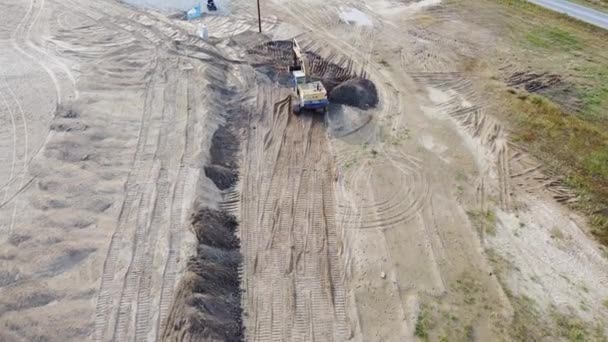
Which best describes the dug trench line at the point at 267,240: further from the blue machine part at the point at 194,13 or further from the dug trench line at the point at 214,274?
the blue machine part at the point at 194,13

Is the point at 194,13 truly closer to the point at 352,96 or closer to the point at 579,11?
the point at 352,96

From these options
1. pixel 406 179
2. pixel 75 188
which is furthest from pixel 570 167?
pixel 75 188

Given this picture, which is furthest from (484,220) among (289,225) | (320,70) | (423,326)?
A: (320,70)

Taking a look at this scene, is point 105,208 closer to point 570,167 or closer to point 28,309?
→ point 28,309

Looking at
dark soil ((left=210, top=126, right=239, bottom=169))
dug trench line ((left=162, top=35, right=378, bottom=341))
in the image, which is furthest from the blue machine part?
dark soil ((left=210, top=126, right=239, bottom=169))

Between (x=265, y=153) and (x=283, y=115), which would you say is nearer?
(x=265, y=153)

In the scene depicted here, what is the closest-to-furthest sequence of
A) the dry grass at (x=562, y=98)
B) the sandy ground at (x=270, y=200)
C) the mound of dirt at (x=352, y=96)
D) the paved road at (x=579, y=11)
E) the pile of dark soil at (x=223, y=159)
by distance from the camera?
the sandy ground at (x=270, y=200) → the pile of dark soil at (x=223, y=159) → the dry grass at (x=562, y=98) → the mound of dirt at (x=352, y=96) → the paved road at (x=579, y=11)

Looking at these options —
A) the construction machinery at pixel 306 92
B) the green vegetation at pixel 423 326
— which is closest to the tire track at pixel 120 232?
the construction machinery at pixel 306 92
